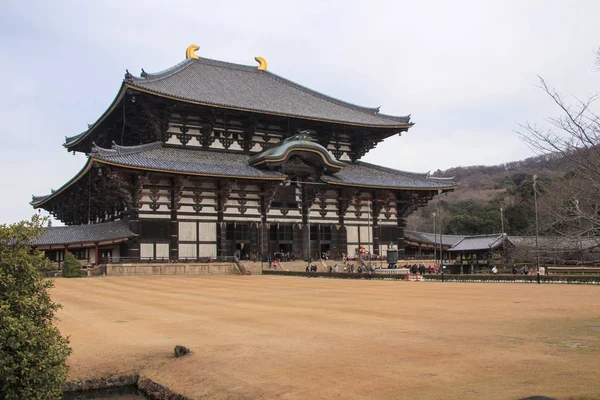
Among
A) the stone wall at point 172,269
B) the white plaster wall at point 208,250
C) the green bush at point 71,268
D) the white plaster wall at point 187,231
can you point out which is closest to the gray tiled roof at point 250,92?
the white plaster wall at point 187,231

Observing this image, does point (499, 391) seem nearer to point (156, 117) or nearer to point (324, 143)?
point (156, 117)

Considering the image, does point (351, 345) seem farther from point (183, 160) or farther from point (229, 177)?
point (183, 160)

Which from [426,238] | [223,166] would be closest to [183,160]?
[223,166]

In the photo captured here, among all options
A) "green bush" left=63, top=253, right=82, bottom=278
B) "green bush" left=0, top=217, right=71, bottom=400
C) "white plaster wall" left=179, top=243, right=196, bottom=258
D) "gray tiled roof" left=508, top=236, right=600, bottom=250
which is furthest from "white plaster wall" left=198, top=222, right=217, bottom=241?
"gray tiled roof" left=508, top=236, right=600, bottom=250

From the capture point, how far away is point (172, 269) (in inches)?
1647

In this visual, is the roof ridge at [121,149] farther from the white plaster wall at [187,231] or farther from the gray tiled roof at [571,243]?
the gray tiled roof at [571,243]

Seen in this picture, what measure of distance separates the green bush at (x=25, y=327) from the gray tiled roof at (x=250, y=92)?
1440 inches

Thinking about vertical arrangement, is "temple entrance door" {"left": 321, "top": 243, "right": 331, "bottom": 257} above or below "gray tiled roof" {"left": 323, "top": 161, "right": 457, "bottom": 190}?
below

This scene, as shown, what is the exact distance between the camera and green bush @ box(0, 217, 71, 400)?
793 cm

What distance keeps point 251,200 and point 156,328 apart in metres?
33.6

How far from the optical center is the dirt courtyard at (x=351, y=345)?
9.14m

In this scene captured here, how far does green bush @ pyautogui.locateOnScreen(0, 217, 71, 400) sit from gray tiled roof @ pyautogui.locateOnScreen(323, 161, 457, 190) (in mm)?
41860

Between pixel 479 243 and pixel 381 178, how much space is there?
14.6 m

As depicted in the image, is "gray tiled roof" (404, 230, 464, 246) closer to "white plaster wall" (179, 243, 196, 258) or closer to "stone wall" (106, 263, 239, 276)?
"stone wall" (106, 263, 239, 276)
